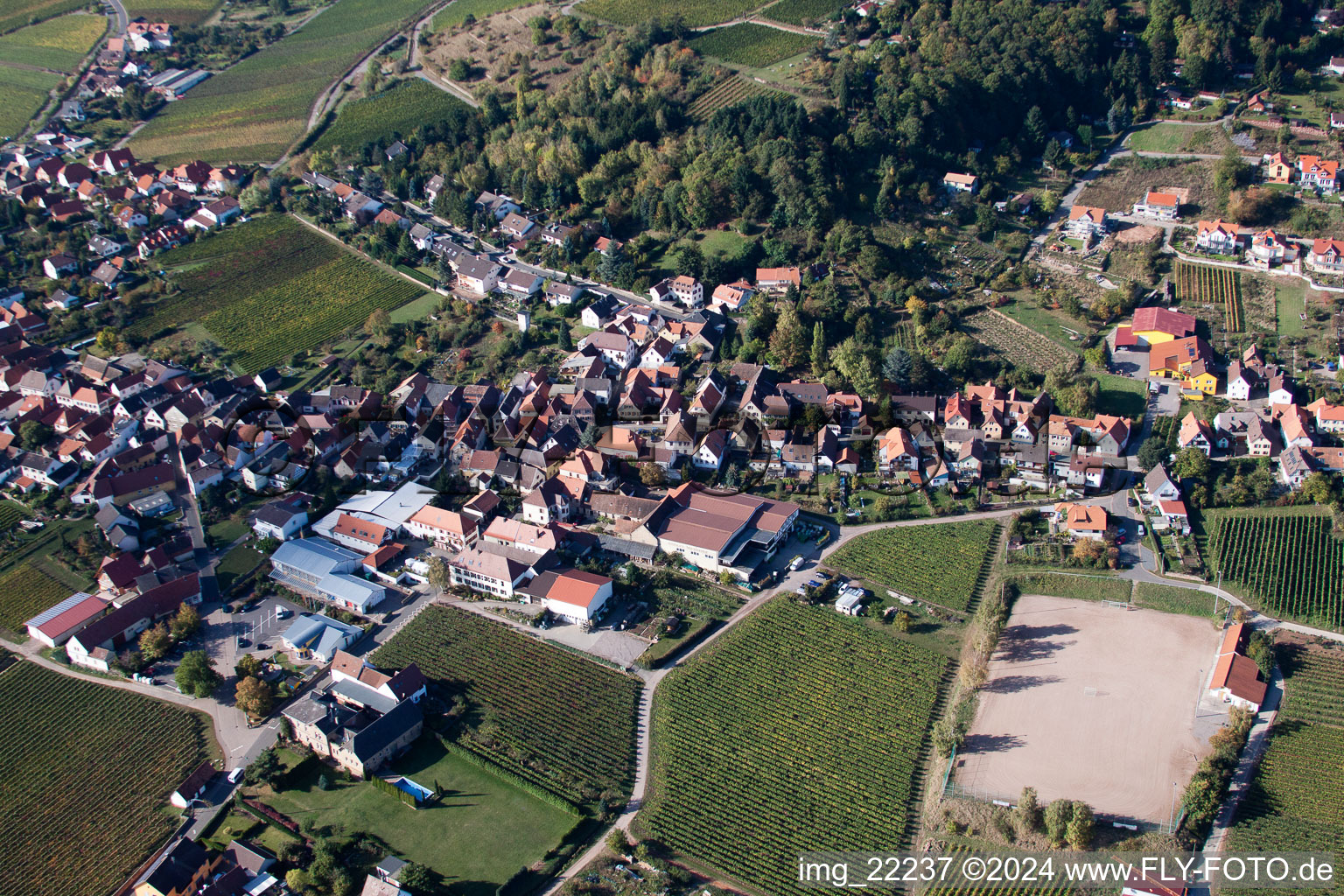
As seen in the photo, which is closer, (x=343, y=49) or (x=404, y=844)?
(x=404, y=844)

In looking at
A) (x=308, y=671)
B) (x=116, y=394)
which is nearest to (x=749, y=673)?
(x=308, y=671)

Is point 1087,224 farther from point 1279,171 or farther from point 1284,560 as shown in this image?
point 1284,560

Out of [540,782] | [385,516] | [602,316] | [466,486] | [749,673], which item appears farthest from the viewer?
[602,316]

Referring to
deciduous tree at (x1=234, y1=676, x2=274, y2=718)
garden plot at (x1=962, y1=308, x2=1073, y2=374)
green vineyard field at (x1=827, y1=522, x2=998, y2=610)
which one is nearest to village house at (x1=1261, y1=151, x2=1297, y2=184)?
garden plot at (x1=962, y1=308, x2=1073, y2=374)

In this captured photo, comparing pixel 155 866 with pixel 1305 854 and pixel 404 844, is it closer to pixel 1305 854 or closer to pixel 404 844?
pixel 404 844

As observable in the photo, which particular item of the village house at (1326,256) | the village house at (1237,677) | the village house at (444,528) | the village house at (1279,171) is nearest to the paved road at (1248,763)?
the village house at (1237,677)

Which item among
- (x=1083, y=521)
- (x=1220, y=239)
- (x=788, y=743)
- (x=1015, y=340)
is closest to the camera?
(x=788, y=743)

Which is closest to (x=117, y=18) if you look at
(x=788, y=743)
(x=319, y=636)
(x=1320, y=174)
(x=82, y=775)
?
(x=319, y=636)

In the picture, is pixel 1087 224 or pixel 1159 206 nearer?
pixel 1087 224

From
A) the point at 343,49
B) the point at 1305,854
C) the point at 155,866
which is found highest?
the point at 343,49
